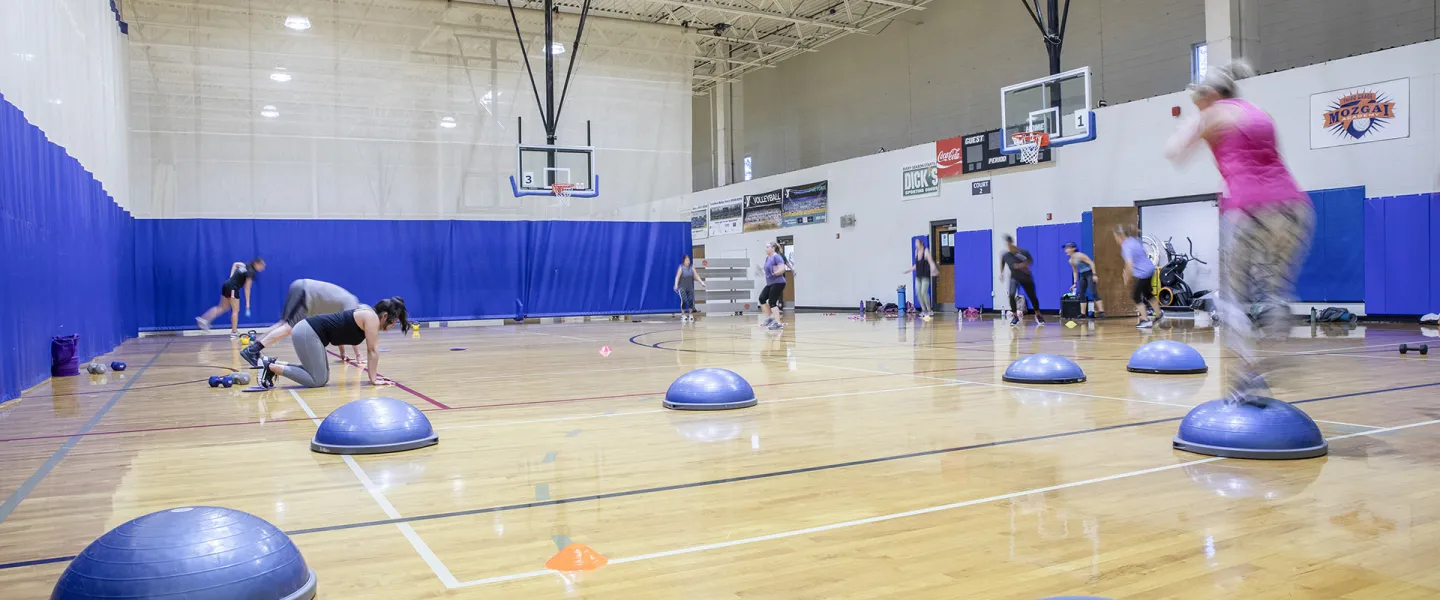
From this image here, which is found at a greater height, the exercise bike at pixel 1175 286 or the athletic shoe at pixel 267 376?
the exercise bike at pixel 1175 286

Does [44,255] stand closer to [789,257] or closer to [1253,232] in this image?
[1253,232]

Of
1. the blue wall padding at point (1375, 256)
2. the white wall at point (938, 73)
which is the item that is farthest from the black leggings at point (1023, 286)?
the white wall at point (938, 73)

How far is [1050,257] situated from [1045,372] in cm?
1465

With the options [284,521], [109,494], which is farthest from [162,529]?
[109,494]

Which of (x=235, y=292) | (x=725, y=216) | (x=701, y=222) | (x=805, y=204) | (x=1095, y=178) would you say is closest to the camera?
(x=235, y=292)

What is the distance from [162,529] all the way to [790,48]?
28.8 metres

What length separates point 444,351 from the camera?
14.0 meters

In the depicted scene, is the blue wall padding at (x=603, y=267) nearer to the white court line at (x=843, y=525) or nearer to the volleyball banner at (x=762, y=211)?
the volleyball banner at (x=762, y=211)

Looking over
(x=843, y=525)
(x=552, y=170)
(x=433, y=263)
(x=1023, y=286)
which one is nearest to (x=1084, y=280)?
(x=1023, y=286)

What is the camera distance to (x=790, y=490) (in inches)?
160

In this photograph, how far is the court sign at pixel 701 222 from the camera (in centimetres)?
3595

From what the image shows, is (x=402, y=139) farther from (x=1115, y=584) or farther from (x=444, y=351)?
(x=1115, y=584)

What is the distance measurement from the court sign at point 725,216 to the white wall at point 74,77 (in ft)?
63.7

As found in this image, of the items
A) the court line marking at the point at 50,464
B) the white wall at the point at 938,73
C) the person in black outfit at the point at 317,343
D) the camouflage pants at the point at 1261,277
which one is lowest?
the court line marking at the point at 50,464
